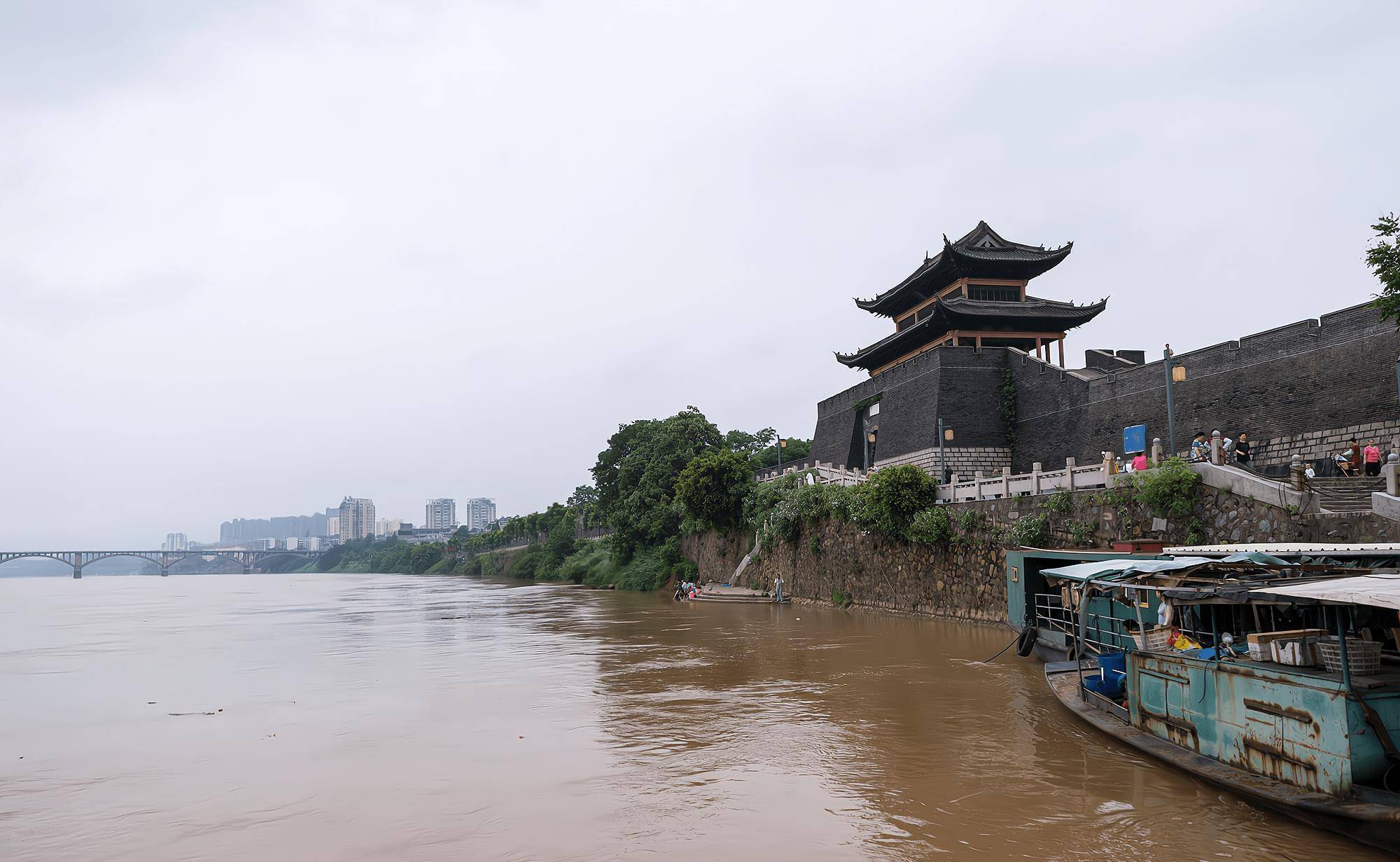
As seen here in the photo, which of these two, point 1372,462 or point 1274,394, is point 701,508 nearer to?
point 1274,394

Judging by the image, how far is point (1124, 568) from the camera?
10352 mm

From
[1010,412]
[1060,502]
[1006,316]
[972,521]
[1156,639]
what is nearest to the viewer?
[1156,639]

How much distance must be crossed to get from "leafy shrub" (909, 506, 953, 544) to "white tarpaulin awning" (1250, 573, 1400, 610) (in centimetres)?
1587

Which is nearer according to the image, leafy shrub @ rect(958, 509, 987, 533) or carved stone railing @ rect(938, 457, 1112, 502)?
carved stone railing @ rect(938, 457, 1112, 502)

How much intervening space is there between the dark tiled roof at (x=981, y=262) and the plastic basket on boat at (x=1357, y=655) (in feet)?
91.9

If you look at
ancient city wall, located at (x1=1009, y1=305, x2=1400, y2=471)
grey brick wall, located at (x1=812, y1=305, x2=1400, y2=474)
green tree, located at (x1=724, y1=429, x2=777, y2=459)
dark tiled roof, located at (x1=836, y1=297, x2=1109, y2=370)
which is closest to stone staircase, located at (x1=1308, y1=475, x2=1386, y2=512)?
ancient city wall, located at (x1=1009, y1=305, x2=1400, y2=471)

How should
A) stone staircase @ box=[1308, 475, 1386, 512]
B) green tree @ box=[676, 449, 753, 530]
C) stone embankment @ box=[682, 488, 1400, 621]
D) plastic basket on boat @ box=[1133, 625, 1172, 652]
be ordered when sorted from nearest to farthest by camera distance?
1. plastic basket on boat @ box=[1133, 625, 1172, 652]
2. stone staircase @ box=[1308, 475, 1386, 512]
3. stone embankment @ box=[682, 488, 1400, 621]
4. green tree @ box=[676, 449, 753, 530]

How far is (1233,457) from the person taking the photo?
18.9 m

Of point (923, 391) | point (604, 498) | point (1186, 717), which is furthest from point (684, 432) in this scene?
point (1186, 717)

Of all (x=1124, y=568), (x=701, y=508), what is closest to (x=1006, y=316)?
(x=701, y=508)

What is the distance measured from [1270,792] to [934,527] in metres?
16.3

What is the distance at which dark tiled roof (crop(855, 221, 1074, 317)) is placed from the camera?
3456 cm

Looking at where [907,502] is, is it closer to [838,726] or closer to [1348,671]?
[838,726]

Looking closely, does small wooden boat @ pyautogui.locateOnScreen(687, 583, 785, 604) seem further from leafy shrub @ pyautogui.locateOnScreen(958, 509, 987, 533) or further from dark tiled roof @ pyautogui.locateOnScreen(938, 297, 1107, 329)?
dark tiled roof @ pyautogui.locateOnScreen(938, 297, 1107, 329)
